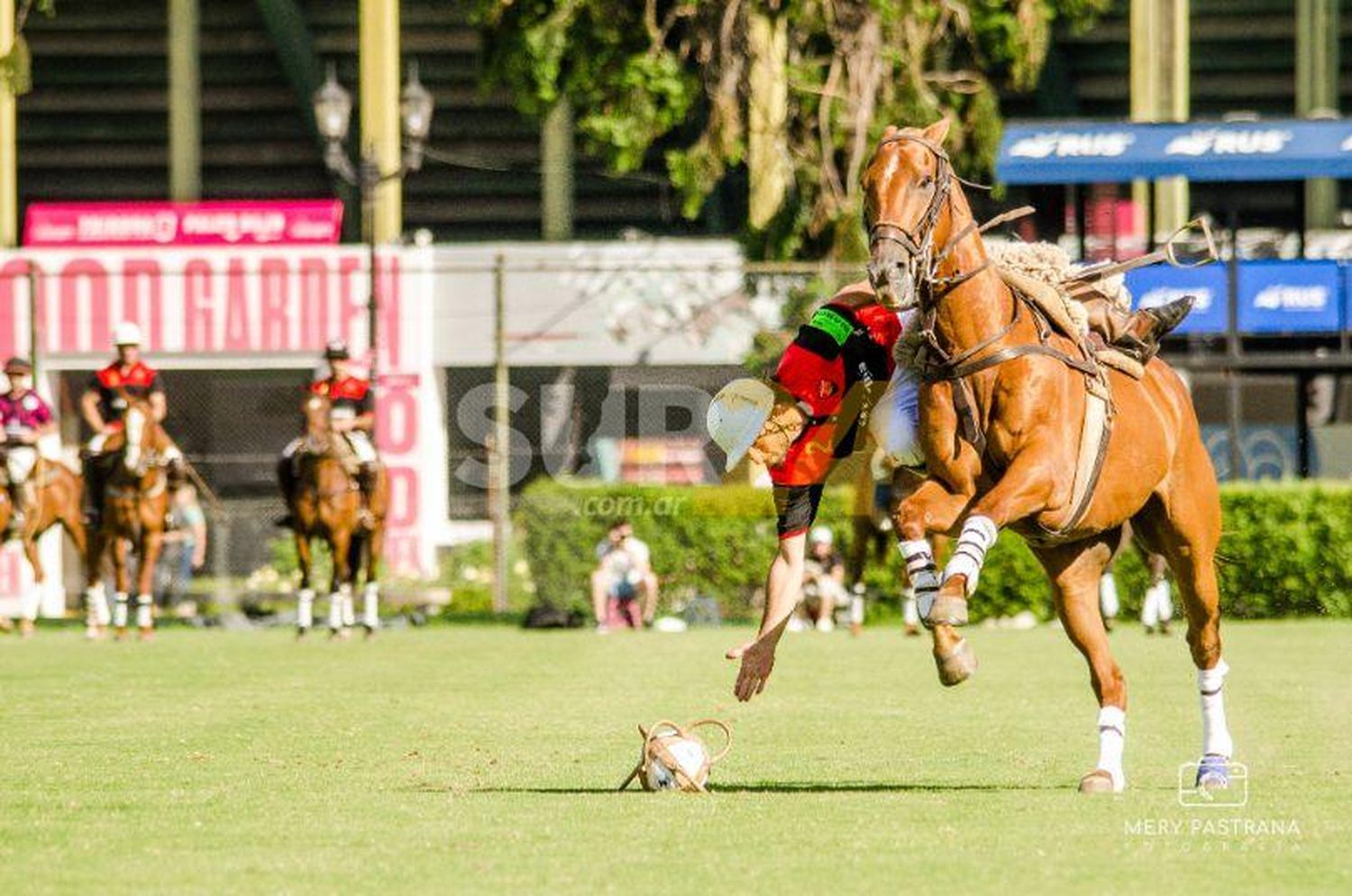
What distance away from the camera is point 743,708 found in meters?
16.4

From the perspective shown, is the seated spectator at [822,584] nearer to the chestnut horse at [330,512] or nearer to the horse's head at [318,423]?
the chestnut horse at [330,512]

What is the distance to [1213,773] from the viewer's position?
1139 cm

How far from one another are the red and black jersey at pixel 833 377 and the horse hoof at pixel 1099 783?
6.29 feet

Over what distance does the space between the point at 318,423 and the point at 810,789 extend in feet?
50.3

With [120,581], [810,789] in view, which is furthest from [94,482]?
[810,789]

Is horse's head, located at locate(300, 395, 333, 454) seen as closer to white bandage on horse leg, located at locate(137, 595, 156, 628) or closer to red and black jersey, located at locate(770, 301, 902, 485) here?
white bandage on horse leg, located at locate(137, 595, 156, 628)

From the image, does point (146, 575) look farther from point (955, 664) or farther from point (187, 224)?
point (955, 664)

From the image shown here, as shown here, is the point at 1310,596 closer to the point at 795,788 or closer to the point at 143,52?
the point at 795,788

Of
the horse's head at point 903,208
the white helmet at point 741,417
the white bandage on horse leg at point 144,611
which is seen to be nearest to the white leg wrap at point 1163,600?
the white bandage on horse leg at point 144,611

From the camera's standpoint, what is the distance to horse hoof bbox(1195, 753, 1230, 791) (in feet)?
37.0

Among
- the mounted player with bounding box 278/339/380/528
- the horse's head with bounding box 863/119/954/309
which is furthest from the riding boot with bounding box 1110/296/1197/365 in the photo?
the mounted player with bounding box 278/339/380/528

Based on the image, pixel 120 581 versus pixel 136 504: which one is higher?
pixel 136 504

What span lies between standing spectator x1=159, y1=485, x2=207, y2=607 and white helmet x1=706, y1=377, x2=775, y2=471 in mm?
21224

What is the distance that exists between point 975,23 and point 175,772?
21615 millimetres
